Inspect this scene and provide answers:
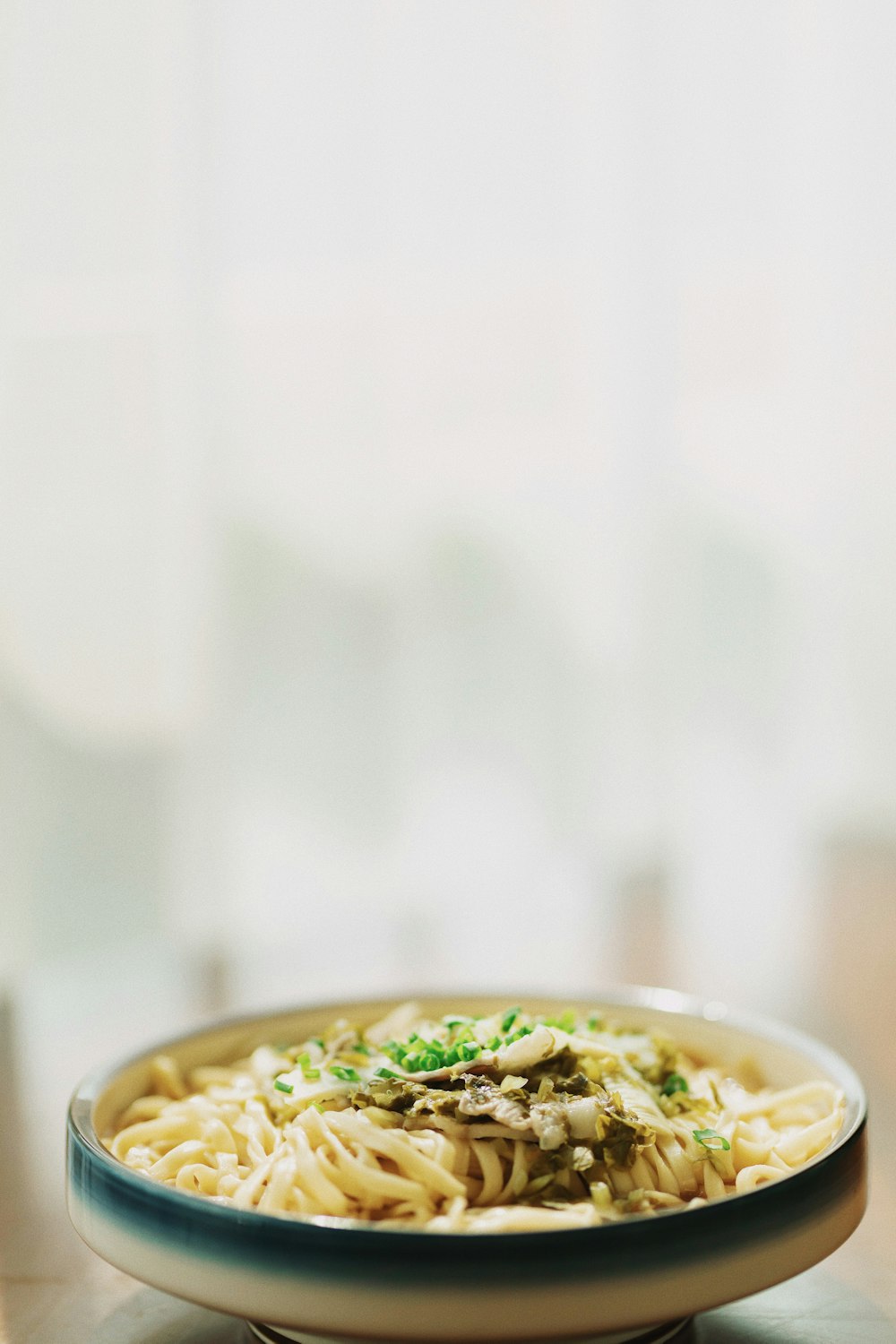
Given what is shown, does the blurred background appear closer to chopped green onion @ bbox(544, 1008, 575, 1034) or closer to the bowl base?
chopped green onion @ bbox(544, 1008, 575, 1034)

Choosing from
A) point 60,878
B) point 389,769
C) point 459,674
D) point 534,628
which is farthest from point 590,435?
point 60,878

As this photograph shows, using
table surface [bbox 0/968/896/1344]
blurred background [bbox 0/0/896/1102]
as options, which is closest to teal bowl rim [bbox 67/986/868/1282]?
table surface [bbox 0/968/896/1344]

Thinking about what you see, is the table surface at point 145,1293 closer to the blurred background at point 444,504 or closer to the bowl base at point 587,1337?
the bowl base at point 587,1337

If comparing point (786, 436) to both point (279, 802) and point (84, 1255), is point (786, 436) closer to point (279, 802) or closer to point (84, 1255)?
point (279, 802)

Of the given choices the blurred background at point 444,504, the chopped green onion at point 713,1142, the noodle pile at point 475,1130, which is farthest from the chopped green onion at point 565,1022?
the blurred background at point 444,504

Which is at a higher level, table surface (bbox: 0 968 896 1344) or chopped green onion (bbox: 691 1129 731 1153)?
chopped green onion (bbox: 691 1129 731 1153)

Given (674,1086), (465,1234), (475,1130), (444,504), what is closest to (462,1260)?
(465,1234)

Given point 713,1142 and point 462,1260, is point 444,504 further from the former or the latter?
point 462,1260
